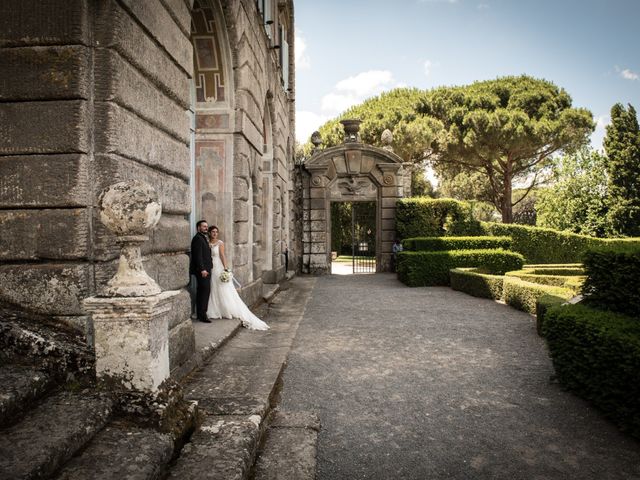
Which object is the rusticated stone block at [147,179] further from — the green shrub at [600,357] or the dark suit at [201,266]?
the green shrub at [600,357]

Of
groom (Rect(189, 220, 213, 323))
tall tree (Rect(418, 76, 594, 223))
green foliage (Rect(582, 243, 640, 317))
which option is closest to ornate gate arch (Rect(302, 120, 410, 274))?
tall tree (Rect(418, 76, 594, 223))

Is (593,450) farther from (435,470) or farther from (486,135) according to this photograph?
(486,135)

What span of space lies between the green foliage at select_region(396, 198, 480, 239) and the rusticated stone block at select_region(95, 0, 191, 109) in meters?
13.5

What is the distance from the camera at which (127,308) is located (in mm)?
2590

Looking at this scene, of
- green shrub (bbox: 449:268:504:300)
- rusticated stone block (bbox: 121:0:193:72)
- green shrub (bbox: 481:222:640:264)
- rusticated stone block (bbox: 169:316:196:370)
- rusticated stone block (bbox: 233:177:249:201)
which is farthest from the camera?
green shrub (bbox: 481:222:640:264)

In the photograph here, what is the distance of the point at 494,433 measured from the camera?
3.45 meters

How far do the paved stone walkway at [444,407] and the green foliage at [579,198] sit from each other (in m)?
18.0

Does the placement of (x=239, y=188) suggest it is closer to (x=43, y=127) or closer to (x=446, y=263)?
(x=43, y=127)

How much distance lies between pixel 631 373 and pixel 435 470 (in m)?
1.80

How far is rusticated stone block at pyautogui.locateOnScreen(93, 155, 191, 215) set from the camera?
306 cm

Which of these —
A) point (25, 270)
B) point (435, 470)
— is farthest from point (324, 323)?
point (25, 270)

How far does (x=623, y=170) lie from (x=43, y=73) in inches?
1039

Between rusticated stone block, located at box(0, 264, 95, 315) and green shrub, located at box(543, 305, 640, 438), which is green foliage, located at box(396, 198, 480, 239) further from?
rusticated stone block, located at box(0, 264, 95, 315)

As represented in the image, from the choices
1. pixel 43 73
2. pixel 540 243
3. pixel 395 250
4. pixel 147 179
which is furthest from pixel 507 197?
pixel 43 73
